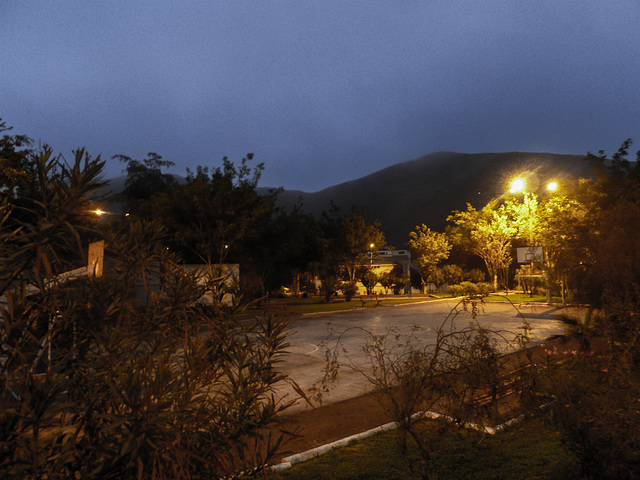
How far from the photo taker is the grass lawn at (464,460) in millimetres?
4387

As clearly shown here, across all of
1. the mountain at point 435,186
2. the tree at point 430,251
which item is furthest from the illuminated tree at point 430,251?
the mountain at point 435,186

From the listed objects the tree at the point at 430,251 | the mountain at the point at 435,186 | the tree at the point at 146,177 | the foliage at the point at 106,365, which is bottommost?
the foliage at the point at 106,365

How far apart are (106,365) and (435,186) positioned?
6410 inches

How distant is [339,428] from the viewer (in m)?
6.34

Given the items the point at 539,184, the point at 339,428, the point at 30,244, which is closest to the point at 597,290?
the point at 339,428

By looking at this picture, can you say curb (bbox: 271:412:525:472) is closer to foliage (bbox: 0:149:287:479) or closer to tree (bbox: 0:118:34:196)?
foliage (bbox: 0:149:287:479)

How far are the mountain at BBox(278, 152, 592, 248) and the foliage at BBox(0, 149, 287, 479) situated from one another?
297 ft

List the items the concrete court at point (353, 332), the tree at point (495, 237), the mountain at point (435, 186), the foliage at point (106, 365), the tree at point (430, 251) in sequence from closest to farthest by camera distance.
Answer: the foliage at point (106, 365) → the concrete court at point (353, 332) → the tree at point (495, 237) → the tree at point (430, 251) → the mountain at point (435, 186)

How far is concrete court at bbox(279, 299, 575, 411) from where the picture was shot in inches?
330

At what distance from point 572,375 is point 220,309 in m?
3.55

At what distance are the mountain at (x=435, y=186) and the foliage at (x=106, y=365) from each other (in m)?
90.5

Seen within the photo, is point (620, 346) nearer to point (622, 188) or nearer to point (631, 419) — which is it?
point (631, 419)

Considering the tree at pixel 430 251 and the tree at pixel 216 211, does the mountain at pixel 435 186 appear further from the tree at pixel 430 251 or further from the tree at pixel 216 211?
the tree at pixel 216 211

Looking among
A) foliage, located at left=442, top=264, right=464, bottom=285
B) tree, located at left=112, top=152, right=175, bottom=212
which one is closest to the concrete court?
foliage, located at left=442, top=264, right=464, bottom=285
